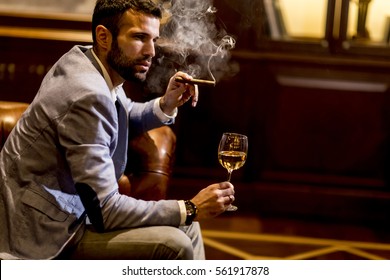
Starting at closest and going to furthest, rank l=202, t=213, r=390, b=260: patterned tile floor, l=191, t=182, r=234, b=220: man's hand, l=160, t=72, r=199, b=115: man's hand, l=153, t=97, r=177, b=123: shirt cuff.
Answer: l=191, t=182, r=234, b=220: man's hand
l=160, t=72, r=199, b=115: man's hand
l=153, t=97, r=177, b=123: shirt cuff
l=202, t=213, r=390, b=260: patterned tile floor

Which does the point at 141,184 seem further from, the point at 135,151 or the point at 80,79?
the point at 80,79

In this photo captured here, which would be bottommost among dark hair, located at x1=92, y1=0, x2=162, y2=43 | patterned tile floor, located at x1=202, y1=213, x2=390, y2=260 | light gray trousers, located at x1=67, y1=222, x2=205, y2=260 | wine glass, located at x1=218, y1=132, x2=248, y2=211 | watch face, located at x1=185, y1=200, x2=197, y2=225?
patterned tile floor, located at x1=202, y1=213, x2=390, y2=260

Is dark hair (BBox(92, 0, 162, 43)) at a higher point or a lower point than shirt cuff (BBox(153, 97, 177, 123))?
higher

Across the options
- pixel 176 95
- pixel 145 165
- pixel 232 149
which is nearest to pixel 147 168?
pixel 145 165

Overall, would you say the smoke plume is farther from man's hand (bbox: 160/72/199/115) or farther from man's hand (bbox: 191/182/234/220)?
man's hand (bbox: 191/182/234/220)

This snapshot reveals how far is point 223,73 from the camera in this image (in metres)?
3.97

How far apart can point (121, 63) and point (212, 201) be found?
20.1 inches

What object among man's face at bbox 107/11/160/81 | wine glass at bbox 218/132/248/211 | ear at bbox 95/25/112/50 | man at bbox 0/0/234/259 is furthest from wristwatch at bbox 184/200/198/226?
ear at bbox 95/25/112/50

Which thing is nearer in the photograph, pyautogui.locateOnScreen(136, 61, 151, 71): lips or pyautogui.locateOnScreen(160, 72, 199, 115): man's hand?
pyautogui.locateOnScreen(136, 61, 151, 71): lips

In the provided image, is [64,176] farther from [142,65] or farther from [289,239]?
[289,239]

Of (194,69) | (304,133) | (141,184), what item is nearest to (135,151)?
(141,184)

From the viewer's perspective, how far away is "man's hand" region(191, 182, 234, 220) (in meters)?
1.79

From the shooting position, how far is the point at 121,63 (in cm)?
189

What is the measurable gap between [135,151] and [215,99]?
1486mm
